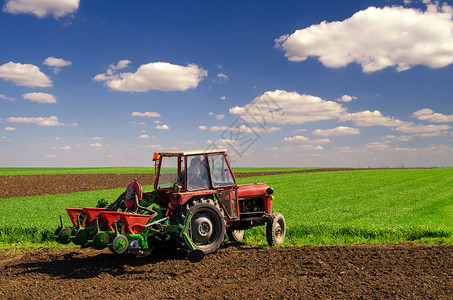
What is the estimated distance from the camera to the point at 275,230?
920 cm

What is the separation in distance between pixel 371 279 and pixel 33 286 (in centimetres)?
594

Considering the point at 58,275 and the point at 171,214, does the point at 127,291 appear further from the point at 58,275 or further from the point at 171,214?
the point at 171,214

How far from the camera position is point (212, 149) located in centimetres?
829

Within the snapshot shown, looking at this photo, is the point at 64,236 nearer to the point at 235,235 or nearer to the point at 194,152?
the point at 194,152

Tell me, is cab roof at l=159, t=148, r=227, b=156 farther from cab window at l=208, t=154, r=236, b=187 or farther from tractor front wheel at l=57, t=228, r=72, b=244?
tractor front wheel at l=57, t=228, r=72, b=244

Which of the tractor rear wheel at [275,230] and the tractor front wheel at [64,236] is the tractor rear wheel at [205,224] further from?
the tractor front wheel at [64,236]

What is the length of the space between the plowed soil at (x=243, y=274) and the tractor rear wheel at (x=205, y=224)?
0.33 m

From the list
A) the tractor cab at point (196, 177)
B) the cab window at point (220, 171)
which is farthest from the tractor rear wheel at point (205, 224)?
the cab window at point (220, 171)

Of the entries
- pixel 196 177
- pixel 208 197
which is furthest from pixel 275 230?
pixel 196 177

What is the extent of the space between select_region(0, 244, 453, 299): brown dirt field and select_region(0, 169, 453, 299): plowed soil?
15 mm

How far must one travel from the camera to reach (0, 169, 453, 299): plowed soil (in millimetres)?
5699

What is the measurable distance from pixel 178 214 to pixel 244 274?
185 cm

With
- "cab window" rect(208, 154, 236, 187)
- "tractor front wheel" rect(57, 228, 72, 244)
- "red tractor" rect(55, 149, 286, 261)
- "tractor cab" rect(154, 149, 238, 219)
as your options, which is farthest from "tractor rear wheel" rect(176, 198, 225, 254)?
"tractor front wheel" rect(57, 228, 72, 244)

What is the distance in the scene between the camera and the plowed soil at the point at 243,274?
5.70 meters
